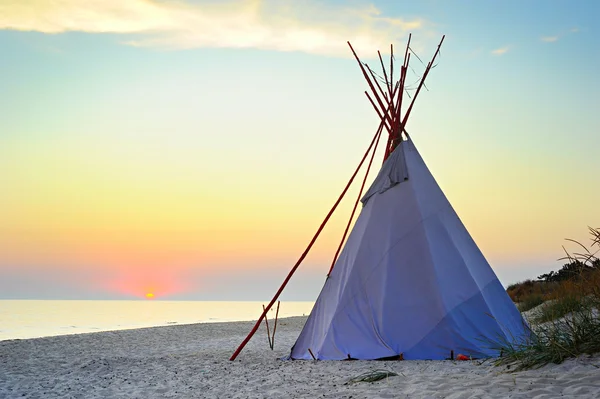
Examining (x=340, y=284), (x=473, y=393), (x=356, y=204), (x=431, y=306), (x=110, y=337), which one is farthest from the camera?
(x=110, y=337)

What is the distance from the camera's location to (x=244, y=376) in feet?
24.3

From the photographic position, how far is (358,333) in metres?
8.19

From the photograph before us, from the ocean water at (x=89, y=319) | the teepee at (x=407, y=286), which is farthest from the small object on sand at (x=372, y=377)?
the ocean water at (x=89, y=319)

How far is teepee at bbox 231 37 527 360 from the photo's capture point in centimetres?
794

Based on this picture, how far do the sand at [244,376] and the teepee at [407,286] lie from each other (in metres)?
0.55

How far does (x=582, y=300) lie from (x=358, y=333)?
342 centimetres

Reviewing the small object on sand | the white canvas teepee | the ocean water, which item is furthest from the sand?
the ocean water

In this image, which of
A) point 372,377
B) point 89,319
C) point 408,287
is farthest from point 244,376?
point 89,319

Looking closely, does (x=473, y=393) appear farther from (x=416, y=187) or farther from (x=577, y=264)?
(x=416, y=187)

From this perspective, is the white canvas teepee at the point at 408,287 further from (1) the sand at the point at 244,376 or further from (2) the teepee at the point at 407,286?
(1) the sand at the point at 244,376

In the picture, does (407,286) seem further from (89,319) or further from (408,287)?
(89,319)

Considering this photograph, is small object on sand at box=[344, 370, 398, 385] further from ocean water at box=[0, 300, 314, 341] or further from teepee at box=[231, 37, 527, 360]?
ocean water at box=[0, 300, 314, 341]

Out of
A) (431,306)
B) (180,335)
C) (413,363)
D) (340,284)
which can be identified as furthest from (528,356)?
(180,335)

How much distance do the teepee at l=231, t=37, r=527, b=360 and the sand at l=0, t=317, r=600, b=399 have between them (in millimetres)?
546
